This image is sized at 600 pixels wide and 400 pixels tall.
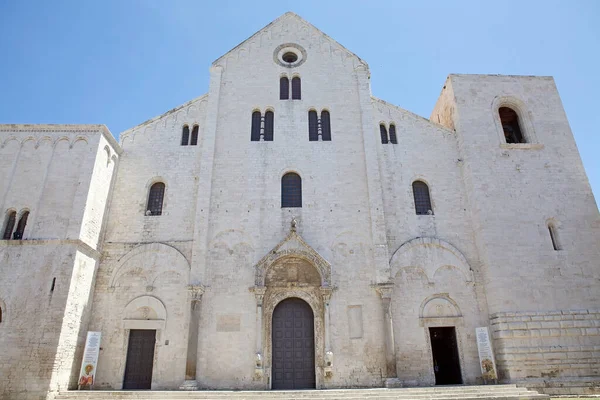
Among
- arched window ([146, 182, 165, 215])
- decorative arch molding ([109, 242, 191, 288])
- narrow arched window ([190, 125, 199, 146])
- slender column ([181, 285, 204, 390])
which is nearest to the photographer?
slender column ([181, 285, 204, 390])

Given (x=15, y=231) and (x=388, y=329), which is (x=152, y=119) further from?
(x=388, y=329)

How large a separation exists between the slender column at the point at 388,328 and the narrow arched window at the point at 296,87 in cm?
986

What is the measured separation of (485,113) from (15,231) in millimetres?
20240

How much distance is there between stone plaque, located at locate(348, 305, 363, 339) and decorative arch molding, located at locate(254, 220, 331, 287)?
4.43ft

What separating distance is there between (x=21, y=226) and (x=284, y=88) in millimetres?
12644

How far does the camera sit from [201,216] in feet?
55.2

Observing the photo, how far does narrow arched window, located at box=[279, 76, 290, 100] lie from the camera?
19.8 metres

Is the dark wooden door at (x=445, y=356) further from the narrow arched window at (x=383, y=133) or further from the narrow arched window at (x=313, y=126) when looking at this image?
the narrow arched window at (x=313, y=126)

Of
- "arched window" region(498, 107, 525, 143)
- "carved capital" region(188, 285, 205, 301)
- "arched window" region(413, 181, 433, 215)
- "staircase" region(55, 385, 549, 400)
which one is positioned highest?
"arched window" region(498, 107, 525, 143)

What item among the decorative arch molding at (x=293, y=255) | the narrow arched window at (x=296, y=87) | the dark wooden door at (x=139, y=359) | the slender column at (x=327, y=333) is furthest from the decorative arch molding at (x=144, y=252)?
the narrow arched window at (x=296, y=87)

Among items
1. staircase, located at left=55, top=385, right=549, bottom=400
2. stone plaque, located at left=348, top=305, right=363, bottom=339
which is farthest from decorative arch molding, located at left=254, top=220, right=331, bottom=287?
staircase, located at left=55, top=385, right=549, bottom=400

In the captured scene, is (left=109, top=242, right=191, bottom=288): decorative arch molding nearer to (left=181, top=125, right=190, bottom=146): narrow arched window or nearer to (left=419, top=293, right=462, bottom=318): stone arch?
(left=181, top=125, right=190, bottom=146): narrow arched window

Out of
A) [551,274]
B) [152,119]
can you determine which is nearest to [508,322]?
[551,274]

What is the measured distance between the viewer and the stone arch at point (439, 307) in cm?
1591
